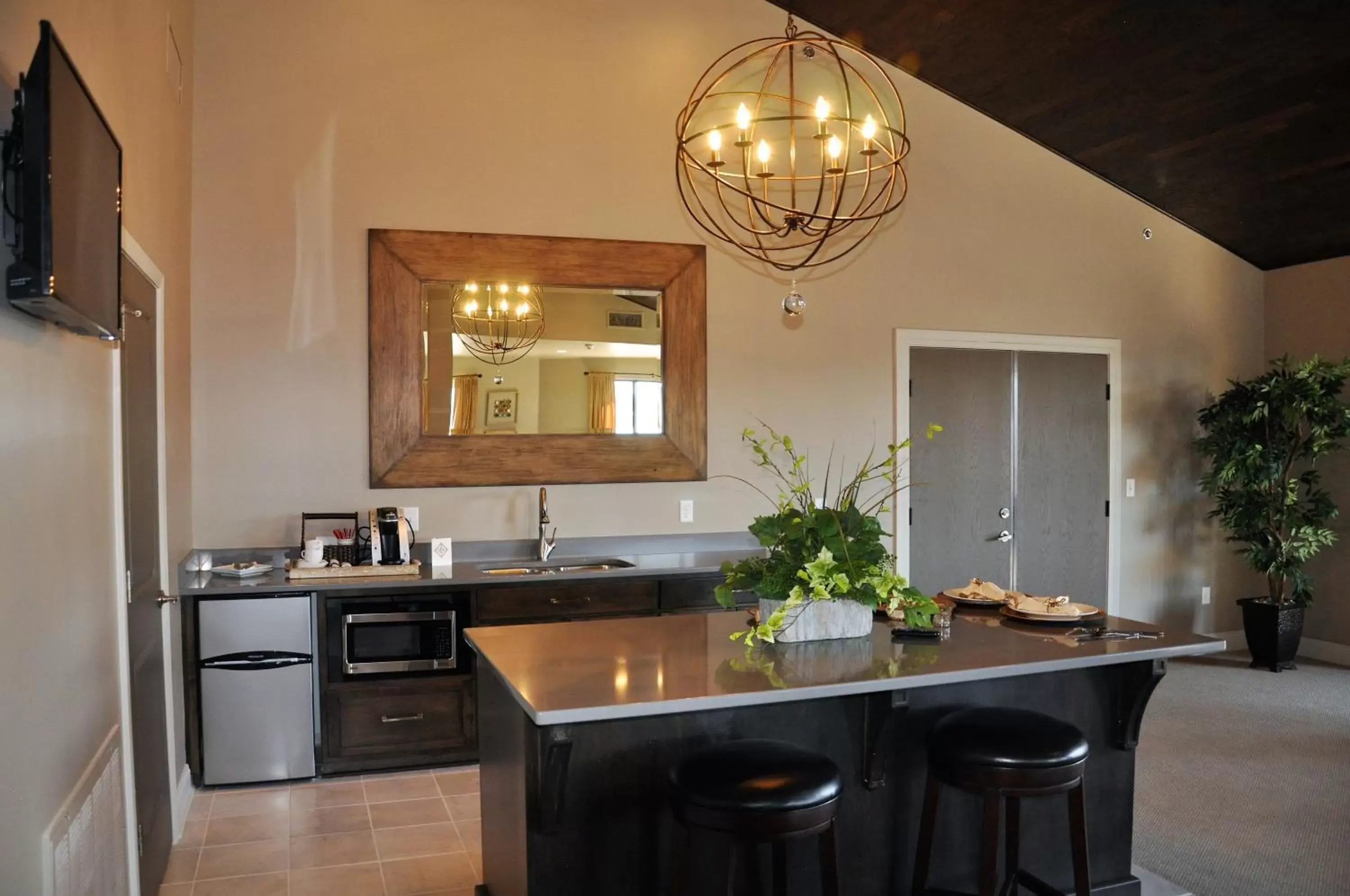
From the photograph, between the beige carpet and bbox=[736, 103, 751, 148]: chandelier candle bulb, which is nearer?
bbox=[736, 103, 751, 148]: chandelier candle bulb

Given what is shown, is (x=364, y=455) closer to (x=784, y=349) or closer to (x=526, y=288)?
(x=526, y=288)

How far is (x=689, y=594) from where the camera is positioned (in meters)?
4.82

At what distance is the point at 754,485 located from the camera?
5.47m

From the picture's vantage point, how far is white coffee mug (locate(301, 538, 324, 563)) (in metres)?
4.43

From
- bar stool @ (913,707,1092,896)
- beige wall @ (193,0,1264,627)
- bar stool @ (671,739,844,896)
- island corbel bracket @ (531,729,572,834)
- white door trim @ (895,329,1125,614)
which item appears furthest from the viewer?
white door trim @ (895,329,1125,614)

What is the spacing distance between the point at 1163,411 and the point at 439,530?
14.8 feet

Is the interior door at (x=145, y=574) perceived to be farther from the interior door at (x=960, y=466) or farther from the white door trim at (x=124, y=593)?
the interior door at (x=960, y=466)

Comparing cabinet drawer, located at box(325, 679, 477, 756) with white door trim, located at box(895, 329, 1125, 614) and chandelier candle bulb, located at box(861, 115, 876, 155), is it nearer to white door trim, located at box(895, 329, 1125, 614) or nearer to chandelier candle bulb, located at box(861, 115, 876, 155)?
white door trim, located at box(895, 329, 1125, 614)

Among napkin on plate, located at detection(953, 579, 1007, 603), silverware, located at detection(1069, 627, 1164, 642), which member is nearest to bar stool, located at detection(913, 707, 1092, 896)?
silverware, located at detection(1069, 627, 1164, 642)

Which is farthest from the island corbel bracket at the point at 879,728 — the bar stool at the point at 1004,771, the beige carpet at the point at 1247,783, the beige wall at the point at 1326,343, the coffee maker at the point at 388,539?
the beige wall at the point at 1326,343

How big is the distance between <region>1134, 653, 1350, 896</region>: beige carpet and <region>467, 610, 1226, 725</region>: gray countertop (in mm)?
986

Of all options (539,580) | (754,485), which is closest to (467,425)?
(539,580)

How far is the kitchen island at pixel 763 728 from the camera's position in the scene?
2406mm

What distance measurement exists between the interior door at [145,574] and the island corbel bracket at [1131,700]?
9.30 ft
